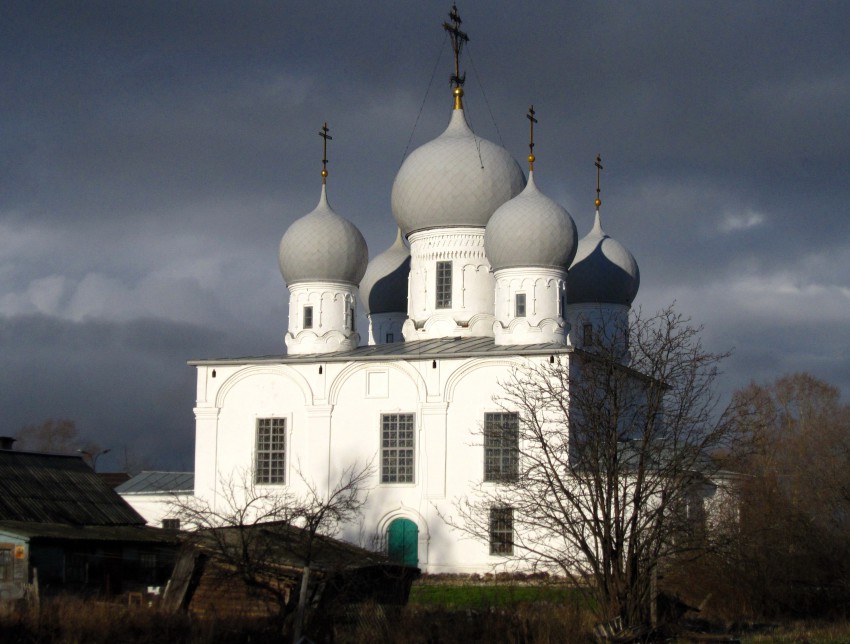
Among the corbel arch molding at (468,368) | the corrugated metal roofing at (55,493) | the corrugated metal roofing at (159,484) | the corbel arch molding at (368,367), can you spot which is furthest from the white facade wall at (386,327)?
the corrugated metal roofing at (55,493)

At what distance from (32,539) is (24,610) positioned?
211 inches

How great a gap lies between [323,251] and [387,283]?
13.3ft

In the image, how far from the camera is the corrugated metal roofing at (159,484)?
36.6 m

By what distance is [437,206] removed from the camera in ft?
111

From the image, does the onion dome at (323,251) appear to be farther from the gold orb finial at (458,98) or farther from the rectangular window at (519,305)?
the rectangular window at (519,305)

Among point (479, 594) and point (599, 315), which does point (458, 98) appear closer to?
point (599, 315)

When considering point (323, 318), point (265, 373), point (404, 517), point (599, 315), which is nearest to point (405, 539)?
point (404, 517)

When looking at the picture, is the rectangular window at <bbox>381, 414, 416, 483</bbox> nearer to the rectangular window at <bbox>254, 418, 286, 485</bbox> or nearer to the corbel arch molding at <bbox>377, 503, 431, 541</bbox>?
the corbel arch molding at <bbox>377, 503, 431, 541</bbox>

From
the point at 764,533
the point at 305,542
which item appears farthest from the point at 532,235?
the point at 305,542

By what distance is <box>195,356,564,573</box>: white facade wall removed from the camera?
97.0ft

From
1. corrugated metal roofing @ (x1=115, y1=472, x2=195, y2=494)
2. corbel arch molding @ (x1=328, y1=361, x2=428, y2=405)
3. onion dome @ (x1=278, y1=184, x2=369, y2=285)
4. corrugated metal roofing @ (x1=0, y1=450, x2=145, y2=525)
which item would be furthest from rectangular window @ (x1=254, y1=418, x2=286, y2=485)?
corrugated metal roofing @ (x1=0, y1=450, x2=145, y2=525)

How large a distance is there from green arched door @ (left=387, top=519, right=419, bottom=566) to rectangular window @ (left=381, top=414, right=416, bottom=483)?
0.98m

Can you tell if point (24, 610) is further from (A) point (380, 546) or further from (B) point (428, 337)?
(B) point (428, 337)

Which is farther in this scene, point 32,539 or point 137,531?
point 137,531
